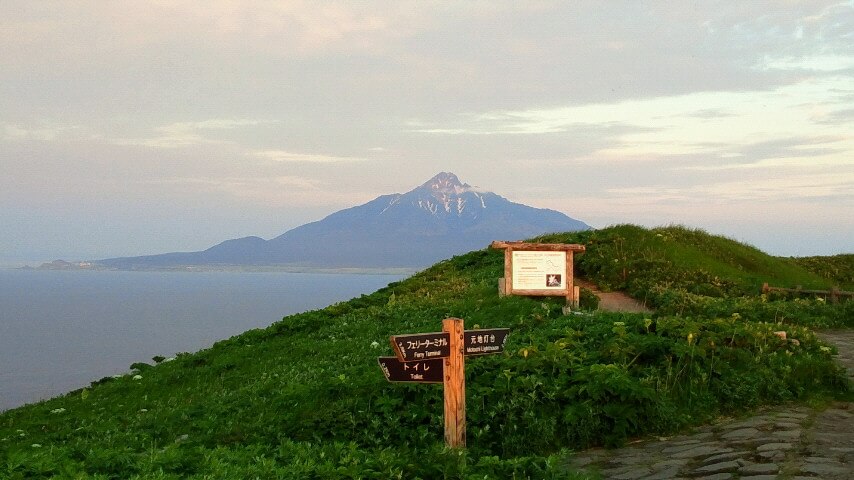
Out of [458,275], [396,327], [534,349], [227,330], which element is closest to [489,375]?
[534,349]

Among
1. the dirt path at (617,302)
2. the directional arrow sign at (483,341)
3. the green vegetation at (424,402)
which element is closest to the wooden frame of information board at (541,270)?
the green vegetation at (424,402)

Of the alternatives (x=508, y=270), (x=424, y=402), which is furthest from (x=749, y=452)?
(x=508, y=270)

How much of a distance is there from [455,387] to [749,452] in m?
4.08

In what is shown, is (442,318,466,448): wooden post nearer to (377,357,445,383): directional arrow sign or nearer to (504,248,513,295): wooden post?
(377,357,445,383): directional arrow sign

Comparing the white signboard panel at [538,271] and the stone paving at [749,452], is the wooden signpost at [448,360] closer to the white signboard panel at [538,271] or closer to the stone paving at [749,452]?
the stone paving at [749,452]

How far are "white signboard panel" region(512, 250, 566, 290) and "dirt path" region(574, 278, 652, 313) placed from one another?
267 cm

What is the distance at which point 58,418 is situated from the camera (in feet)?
62.7

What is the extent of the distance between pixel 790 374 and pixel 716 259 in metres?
21.4

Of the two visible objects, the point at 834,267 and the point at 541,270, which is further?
the point at 834,267

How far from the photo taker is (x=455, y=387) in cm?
1086

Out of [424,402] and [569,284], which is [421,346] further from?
[569,284]

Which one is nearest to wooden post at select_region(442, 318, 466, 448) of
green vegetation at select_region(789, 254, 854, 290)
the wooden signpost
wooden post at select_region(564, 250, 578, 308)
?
the wooden signpost

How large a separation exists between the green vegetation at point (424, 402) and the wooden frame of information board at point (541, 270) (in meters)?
0.97

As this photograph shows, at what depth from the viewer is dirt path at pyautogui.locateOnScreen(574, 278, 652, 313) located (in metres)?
26.7
